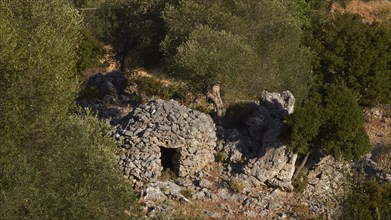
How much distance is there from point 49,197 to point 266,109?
19.7 m

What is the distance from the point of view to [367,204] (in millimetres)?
20719

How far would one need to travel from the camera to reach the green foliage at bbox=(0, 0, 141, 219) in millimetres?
18906

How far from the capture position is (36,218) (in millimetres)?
18594

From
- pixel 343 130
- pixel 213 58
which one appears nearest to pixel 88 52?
pixel 213 58

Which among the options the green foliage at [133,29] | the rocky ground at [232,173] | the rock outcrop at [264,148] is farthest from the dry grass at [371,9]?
the rocky ground at [232,173]

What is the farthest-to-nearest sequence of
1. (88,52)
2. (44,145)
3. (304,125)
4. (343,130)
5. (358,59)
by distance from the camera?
(358,59) < (88,52) < (343,130) < (304,125) < (44,145)

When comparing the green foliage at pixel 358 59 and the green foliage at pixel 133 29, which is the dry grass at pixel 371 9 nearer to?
the green foliage at pixel 358 59

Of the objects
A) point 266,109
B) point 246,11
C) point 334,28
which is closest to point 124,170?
point 266,109

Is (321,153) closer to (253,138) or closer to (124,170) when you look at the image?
(253,138)

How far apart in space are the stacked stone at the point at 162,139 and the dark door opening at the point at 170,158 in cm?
7

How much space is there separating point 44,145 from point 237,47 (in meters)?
17.9

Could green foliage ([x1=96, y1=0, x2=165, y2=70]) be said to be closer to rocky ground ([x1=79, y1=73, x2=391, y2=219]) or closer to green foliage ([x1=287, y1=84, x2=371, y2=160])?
rocky ground ([x1=79, y1=73, x2=391, y2=219])

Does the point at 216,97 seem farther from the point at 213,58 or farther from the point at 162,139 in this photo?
the point at 162,139

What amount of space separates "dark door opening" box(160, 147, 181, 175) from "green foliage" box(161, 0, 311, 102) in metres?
5.07
